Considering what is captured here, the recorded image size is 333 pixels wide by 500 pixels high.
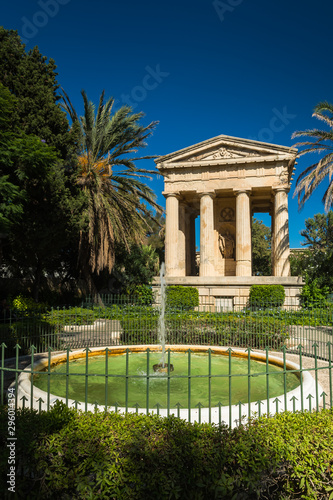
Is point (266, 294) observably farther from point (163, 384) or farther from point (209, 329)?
point (163, 384)

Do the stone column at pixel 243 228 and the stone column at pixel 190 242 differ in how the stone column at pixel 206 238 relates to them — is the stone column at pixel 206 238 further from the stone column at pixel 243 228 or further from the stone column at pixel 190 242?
the stone column at pixel 190 242

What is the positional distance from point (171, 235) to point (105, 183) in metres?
7.06

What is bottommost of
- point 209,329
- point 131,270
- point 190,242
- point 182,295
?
point 209,329

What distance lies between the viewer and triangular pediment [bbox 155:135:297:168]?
22.0 meters

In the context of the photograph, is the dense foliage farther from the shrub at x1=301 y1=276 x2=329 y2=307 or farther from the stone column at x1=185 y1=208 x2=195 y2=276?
the shrub at x1=301 y1=276 x2=329 y2=307

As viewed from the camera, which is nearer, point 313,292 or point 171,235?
point 313,292

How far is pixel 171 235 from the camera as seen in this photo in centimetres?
2378

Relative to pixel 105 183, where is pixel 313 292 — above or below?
below

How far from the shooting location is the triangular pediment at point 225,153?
72.2 feet

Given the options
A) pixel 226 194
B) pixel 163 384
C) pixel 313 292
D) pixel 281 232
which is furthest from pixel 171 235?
pixel 163 384

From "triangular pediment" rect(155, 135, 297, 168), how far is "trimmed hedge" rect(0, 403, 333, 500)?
2072 centimetres

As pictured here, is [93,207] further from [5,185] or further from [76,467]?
[76,467]

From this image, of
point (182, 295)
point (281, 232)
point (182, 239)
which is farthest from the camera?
point (182, 239)

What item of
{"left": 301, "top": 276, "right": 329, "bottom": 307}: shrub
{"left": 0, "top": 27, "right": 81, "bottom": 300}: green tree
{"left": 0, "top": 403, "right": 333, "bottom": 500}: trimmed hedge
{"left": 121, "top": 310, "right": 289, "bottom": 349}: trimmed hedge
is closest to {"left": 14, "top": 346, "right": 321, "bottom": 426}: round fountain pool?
{"left": 0, "top": 403, "right": 333, "bottom": 500}: trimmed hedge
